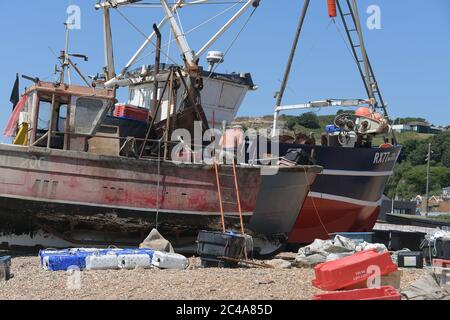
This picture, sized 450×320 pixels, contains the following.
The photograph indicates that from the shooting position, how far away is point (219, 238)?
10.0 m

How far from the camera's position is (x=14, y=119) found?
40.8 ft

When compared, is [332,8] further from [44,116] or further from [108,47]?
[44,116]

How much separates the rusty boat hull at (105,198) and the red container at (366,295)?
5.41 meters

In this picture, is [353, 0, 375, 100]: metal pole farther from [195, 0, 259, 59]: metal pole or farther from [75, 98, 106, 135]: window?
[75, 98, 106, 135]: window

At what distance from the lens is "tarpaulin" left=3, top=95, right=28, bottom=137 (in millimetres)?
12215

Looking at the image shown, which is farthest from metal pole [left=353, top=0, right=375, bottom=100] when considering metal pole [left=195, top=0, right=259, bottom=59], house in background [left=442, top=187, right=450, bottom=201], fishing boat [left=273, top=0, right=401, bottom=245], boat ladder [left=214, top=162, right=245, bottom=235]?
house in background [left=442, top=187, right=450, bottom=201]

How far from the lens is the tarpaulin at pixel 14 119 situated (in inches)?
481

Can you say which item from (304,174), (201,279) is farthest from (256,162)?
(201,279)

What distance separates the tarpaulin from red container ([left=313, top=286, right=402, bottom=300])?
7.45 metres

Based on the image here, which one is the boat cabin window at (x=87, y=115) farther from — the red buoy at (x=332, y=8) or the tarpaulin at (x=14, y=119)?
the red buoy at (x=332, y=8)

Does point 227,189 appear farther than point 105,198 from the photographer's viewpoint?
Yes

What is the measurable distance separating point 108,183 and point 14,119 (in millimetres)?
2400

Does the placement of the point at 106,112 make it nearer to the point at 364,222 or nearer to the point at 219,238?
the point at 219,238

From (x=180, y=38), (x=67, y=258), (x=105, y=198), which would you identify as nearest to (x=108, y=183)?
(x=105, y=198)
